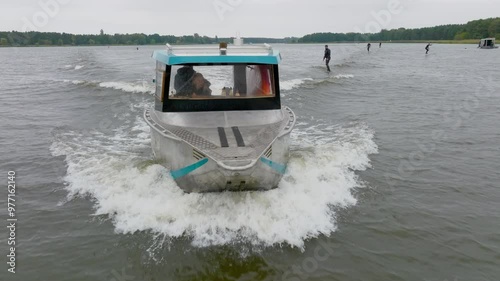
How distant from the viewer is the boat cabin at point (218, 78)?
7.25 m

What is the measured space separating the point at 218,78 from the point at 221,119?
43.4 inches

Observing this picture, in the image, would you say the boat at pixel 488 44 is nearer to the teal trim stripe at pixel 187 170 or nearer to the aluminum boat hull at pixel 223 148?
the aluminum boat hull at pixel 223 148

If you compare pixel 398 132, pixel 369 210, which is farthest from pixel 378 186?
pixel 398 132

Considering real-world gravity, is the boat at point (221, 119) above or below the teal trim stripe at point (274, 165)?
above

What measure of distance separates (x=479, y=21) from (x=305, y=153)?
13704cm

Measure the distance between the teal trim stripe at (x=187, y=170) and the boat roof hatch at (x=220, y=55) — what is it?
6.71 feet

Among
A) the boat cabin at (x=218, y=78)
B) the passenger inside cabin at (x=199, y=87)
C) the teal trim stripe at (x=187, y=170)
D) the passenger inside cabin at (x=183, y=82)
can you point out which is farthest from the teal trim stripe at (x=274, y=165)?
the passenger inside cabin at (x=183, y=82)

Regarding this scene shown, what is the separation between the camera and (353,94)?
802 inches

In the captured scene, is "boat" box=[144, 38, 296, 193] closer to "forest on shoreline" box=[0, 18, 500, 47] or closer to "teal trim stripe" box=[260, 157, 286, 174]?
"teal trim stripe" box=[260, 157, 286, 174]

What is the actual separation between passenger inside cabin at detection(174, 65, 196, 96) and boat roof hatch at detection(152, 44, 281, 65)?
0.30 meters

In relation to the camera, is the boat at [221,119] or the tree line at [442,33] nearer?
the boat at [221,119]

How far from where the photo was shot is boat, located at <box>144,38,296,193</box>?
6184mm

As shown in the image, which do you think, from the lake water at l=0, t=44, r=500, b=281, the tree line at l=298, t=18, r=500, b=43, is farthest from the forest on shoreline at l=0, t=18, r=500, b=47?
the lake water at l=0, t=44, r=500, b=281

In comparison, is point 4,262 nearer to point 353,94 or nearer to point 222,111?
point 222,111
